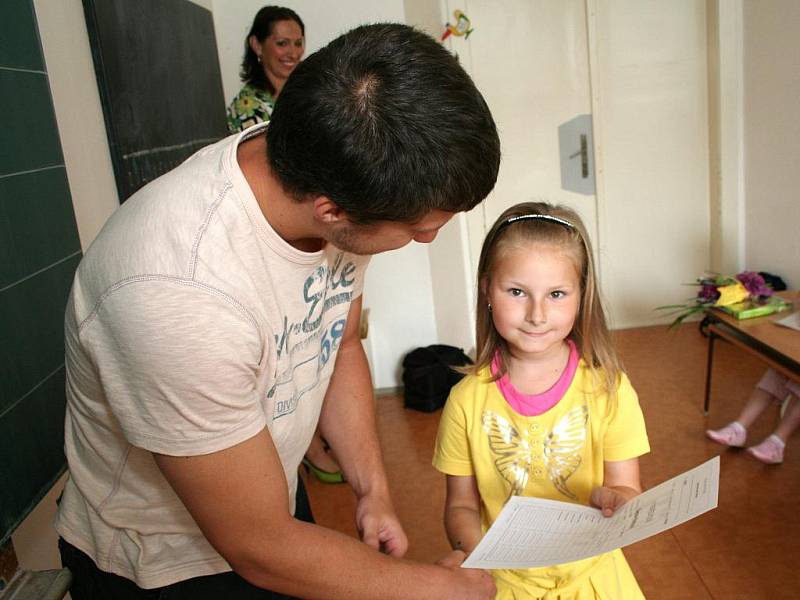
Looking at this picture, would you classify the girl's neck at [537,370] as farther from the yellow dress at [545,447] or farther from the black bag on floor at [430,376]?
the black bag on floor at [430,376]

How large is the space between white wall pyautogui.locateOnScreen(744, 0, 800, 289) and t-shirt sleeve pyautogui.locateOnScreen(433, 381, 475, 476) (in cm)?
315

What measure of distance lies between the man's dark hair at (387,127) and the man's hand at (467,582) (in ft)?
1.83

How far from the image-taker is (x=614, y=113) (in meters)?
4.57

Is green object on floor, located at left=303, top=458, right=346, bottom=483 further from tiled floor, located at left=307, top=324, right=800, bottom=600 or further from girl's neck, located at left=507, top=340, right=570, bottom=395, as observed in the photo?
girl's neck, located at left=507, top=340, right=570, bottom=395

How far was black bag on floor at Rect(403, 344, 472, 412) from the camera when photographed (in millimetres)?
3914

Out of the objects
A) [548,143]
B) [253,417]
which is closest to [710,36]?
[548,143]

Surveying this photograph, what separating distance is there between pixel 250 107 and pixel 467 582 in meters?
2.65

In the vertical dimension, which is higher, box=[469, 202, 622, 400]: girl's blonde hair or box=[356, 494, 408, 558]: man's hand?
box=[469, 202, 622, 400]: girl's blonde hair

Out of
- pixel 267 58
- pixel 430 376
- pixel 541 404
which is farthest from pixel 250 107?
pixel 541 404

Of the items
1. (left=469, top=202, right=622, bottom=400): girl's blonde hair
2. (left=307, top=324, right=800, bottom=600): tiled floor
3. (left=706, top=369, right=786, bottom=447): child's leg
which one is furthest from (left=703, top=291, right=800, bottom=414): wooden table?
(left=469, top=202, right=622, bottom=400): girl's blonde hair

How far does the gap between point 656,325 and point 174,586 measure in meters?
4.22

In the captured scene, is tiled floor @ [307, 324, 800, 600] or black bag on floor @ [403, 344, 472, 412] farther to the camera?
black bag on floor @ [403, 344, 472, 412]

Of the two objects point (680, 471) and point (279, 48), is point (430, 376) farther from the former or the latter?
point (279, 48)

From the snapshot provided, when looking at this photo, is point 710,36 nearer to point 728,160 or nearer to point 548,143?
point 728,160
